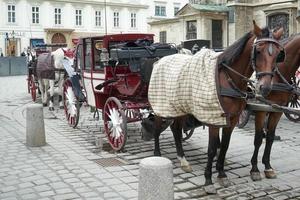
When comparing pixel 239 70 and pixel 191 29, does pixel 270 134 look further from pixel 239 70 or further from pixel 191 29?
pixel 191 29

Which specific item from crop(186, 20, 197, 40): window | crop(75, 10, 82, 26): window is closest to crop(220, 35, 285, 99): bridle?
crop(186, 20, 197, 40): window

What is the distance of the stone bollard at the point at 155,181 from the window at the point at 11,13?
44304mm

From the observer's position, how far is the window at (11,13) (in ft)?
148

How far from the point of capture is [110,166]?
6773 millimetres

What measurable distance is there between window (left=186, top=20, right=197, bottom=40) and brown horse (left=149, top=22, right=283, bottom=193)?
18870 millimetres

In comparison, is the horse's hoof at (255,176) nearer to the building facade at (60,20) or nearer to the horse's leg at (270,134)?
the horse's leg at (270,134)

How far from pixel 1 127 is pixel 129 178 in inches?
209

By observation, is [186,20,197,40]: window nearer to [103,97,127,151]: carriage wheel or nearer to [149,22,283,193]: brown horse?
[103,97,127,151]: carriage wheel

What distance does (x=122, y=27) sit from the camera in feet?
171

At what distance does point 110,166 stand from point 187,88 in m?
1.81

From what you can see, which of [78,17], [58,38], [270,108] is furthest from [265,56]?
[78,17]

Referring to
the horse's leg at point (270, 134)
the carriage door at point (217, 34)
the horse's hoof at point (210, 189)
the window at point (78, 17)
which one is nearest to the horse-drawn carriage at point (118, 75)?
the horse's leg at point (270, 134)

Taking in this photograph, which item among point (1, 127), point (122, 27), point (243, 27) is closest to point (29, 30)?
point (122, 27)

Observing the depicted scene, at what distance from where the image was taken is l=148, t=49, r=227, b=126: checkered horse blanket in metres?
5.51
